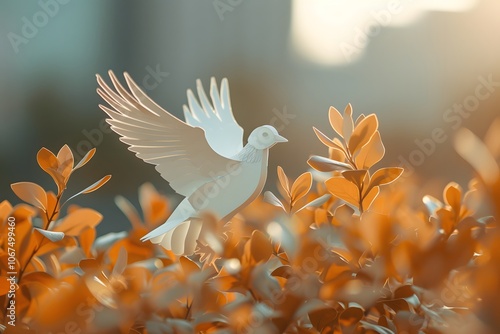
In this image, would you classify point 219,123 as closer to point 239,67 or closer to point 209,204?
point 209,204

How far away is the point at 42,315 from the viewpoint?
19cm

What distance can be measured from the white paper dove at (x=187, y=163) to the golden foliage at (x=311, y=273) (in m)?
0.01

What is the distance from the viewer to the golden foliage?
0.22 meters

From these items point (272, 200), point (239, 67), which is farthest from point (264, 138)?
point (239, 67)

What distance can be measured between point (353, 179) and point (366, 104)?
2741 millimetres

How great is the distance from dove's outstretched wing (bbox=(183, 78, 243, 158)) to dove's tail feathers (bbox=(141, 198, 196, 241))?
6cm

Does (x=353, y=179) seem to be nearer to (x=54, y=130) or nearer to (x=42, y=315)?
(x=42, y=315)

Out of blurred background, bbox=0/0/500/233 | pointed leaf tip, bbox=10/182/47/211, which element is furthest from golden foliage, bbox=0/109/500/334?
blurred background, bbox=0/0/500/233

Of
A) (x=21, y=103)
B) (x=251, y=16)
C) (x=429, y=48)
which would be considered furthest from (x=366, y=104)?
(x=21, y=103)

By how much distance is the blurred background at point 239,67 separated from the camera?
279cm

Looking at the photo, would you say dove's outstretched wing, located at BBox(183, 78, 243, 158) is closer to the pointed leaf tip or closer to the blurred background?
the pointed leaf tip

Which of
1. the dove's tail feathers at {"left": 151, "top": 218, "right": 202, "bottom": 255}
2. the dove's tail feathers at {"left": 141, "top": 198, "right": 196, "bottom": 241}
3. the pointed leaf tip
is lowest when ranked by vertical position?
the dove's tail feathers at {"left": 151, "top": 218, "right": 202, "bottom": 255}

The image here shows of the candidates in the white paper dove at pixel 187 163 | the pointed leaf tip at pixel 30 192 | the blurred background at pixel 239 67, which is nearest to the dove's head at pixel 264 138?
the white paper dove at pixel 187 163

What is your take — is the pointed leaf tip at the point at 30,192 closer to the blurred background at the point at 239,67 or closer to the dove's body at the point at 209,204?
the dove's body at the point at 209,204
